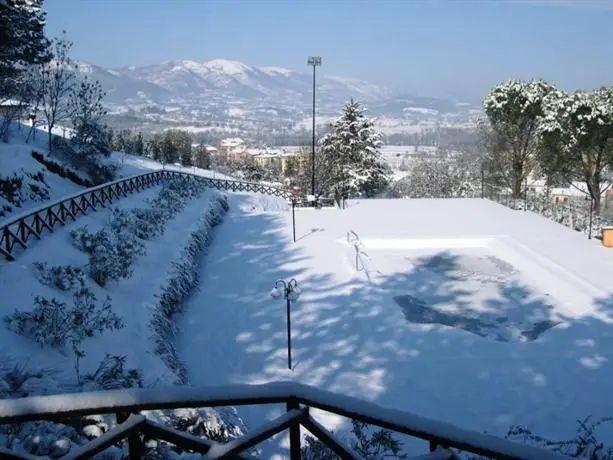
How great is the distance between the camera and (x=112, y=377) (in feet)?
17.3

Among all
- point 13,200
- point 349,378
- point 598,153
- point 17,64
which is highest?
point 17,64

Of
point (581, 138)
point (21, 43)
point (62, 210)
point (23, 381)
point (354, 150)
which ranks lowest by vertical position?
point (23, 381)

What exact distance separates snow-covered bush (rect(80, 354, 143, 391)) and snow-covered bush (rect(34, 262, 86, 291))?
1.99m

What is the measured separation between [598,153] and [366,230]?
9746 millimetres

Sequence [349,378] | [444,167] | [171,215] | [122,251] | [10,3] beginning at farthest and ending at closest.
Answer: [444,167] < [10,3] < [171,215] < [122,251] < [349,378]

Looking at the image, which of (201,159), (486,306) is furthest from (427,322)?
(201,159)

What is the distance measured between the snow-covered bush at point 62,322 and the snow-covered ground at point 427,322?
4.85 feet

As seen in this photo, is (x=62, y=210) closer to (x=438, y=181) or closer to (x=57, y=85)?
(x=57, y=85)

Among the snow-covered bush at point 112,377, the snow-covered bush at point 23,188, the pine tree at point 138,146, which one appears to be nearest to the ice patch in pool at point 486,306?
the snow-covered bush at point 112,377

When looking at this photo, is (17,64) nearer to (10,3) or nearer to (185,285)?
(10,3)

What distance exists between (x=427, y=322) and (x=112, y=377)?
225 inches

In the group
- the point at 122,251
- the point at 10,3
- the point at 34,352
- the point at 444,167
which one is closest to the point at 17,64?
the point at 10,3

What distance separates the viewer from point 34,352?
543 centimetres

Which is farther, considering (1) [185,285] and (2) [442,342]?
(1) [185,285]
